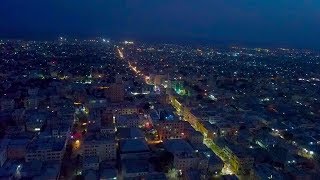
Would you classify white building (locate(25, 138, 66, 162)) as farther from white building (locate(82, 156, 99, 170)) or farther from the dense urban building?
white building (locate(82, 156, 99, 170))

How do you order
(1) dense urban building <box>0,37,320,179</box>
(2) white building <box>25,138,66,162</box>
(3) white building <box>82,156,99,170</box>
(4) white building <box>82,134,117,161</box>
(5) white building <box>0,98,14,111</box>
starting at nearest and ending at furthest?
(3) white building <box>82,156,99,170</box> < (1) dense urban building <box>0,37,320,179</box> < (2) white building <box>25,138,66,162</box> < (4) white building <box>82,134,117,161</box> < (5) white building <box>0,98,14,111</box>

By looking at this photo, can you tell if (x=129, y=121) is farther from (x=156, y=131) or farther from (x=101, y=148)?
(x=101, y=148)

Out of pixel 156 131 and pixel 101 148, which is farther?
pixel 156 131

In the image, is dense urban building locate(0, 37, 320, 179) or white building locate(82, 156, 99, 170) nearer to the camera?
white building locate(82, 156, 99, 170)

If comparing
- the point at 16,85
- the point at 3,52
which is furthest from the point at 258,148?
the point at 3,52

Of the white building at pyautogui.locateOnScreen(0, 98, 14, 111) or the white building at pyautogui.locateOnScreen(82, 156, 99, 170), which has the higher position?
the white building at pyautogui.locateOnScreen(0, 98, 14, 111)

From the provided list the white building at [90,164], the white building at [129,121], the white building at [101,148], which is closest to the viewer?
the white building at [90,164]

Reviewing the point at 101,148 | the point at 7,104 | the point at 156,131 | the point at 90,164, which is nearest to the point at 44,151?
the point at 90,164

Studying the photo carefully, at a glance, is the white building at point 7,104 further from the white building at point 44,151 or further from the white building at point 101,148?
the white building at point 101,148

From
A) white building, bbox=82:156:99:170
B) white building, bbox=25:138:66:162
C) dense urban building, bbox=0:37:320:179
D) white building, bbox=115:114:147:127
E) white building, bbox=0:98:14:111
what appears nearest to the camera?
white building, bbox=82:156:99:170

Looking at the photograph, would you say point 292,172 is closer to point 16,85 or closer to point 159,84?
point 159,84

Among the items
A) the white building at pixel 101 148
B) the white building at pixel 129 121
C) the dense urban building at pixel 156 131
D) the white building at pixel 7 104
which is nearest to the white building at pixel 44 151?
the dense urban building at pixel 156 131

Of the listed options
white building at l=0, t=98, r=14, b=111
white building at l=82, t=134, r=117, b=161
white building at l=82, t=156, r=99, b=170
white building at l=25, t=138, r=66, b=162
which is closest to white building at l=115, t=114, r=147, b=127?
white building at l=82, t=134, r=117, b=161
